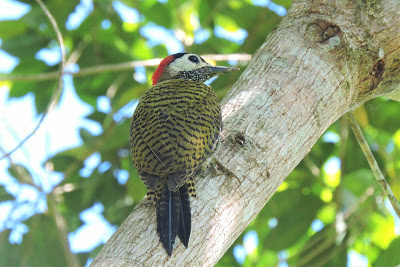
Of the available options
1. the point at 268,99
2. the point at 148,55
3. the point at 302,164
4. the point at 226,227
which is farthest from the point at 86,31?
the point at 226,227

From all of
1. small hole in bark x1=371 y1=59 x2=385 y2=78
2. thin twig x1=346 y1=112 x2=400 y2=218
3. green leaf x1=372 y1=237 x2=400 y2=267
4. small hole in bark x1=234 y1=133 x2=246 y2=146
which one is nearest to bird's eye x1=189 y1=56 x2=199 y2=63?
thin twig x1=346 y1=112 x2=400 y2=218

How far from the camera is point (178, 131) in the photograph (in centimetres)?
300

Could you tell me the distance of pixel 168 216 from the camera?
7.82ft

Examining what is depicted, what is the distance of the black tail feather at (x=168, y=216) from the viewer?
2.14 meters

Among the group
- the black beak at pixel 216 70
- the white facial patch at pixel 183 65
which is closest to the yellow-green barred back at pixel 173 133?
the black beak at pixel 216 70

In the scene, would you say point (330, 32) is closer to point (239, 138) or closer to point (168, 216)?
point (239, 138)

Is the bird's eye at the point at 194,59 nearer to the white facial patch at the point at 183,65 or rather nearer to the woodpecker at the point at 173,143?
the white facial patch at the point at 183,65

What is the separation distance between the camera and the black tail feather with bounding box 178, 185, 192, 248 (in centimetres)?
219

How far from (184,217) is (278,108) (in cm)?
79

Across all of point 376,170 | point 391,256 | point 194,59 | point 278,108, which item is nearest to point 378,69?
point 376,170

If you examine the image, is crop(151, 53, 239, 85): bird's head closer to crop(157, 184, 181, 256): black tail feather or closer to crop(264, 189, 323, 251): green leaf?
crop(264, 189, 323, 251): green leaf

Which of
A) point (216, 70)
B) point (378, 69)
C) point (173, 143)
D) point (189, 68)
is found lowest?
point (378, 69)

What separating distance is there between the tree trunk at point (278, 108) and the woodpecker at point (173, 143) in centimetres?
6

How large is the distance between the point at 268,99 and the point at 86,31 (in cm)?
301
